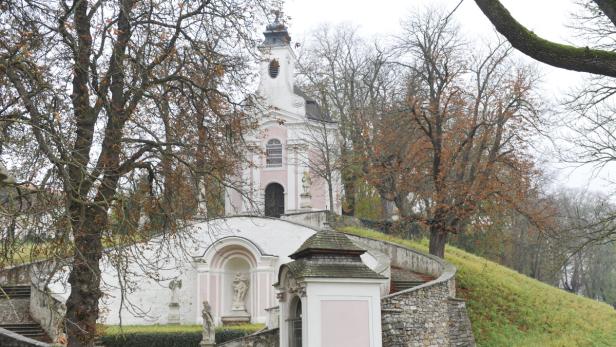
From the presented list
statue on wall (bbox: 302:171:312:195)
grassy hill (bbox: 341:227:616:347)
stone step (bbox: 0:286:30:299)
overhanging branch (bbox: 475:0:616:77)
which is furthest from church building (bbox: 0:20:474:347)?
overhanging branch (bbox: 475:0:616:77)

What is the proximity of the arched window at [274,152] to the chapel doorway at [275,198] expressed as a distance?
4.09ft

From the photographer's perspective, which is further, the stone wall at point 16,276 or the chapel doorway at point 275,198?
the chapel doorway at point 275,198

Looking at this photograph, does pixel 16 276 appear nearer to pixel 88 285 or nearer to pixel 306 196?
pixel 88 285

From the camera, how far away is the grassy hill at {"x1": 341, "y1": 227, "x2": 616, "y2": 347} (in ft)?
67.6

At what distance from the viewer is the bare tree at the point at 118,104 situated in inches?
408

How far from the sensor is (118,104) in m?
12.8

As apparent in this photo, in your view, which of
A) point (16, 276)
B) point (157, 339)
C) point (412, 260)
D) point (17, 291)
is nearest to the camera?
point (157, 339)

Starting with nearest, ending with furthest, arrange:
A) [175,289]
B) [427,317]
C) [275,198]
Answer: [427,317], [175,289], [275,198]

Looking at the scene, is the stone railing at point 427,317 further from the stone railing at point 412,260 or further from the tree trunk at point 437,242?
the tree trunk at point 437,242

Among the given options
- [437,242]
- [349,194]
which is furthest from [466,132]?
[349,194]

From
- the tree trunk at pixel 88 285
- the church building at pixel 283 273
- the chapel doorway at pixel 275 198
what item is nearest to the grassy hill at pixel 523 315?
the church building at pixel 283 273

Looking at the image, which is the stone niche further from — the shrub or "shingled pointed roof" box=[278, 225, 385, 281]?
"shingled pointed roof" box=[278, 225, 385, 281]

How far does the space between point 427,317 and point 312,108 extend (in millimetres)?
26232

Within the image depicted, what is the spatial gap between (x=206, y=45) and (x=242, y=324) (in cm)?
1436
